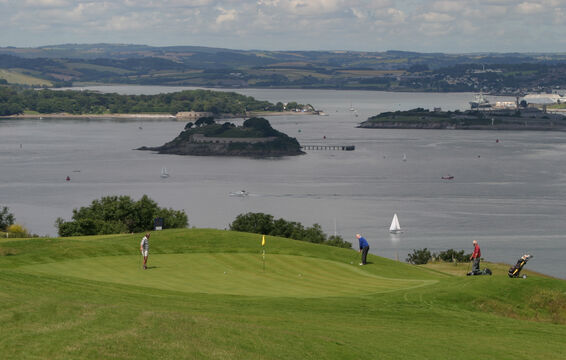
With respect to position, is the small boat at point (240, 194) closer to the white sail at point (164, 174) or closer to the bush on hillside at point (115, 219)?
the white sail at point (164, 174)

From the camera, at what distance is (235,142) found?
144 meters

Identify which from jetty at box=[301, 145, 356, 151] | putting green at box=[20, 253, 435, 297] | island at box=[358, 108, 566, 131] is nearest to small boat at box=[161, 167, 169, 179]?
jetty at box=[301, 145, 356, 151]

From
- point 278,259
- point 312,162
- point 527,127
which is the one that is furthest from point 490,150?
point 278,259

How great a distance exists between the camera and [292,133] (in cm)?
16612

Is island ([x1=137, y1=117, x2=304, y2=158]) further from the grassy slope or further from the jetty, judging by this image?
the grassy slope

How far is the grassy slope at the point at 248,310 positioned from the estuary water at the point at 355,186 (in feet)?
94.7

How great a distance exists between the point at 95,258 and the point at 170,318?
31.5 feet

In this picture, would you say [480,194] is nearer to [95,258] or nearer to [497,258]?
[497,258]

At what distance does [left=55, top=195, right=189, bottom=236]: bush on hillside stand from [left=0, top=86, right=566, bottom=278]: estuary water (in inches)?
677

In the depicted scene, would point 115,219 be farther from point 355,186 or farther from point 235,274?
point 355,186

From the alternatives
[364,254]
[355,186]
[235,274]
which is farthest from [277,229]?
[355,186]

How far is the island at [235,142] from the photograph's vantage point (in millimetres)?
139250

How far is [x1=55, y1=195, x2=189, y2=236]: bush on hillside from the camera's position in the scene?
33.8 meters

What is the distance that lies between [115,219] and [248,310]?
25.1 metres
